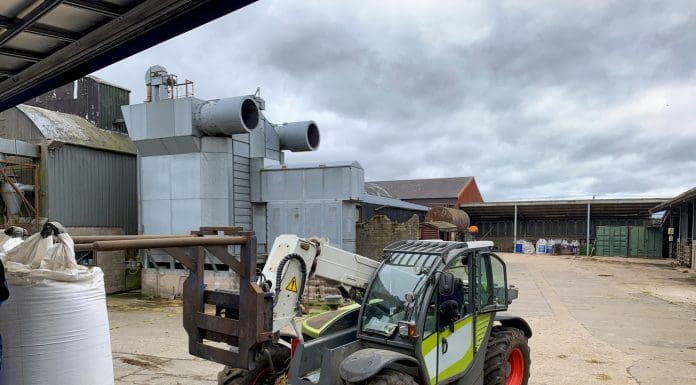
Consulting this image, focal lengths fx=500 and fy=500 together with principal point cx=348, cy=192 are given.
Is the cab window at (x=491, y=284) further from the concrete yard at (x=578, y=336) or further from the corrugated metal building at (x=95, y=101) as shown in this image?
the corrugated metal building at (x=95, y=101)

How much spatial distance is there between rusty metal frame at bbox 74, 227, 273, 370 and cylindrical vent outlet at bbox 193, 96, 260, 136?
9.53 metres

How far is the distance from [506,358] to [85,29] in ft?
17.7

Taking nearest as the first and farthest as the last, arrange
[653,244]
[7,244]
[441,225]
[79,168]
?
1. [7,244]
2. [79,168]
3. [441,225]
4. [653,244]

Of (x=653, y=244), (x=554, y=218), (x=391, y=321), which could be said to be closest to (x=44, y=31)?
(x=391, y=321)

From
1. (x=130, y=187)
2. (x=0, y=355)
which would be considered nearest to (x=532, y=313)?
(x=0, y=355)

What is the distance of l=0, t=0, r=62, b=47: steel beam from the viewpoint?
150 inches

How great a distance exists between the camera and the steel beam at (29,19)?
12.5 ft

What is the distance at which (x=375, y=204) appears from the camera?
2053 cm

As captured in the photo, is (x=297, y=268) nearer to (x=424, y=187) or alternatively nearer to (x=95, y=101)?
(x=95, y=101)

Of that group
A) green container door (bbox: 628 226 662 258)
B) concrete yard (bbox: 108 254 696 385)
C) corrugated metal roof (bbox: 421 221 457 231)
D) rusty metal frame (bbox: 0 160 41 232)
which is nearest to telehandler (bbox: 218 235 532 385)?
concrete yard (bbox: 108 254 696 385)

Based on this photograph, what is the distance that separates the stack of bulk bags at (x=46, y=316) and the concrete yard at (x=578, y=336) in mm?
4565

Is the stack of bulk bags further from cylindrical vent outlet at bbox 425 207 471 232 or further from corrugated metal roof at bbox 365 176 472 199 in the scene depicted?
corrugated metal roof at bbox 365 176 472 199

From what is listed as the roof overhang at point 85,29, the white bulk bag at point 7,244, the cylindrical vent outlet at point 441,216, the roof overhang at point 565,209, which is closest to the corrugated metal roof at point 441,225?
Answer: the cylindrical vent outlet at point 441,216

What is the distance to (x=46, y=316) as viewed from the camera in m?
2.69
